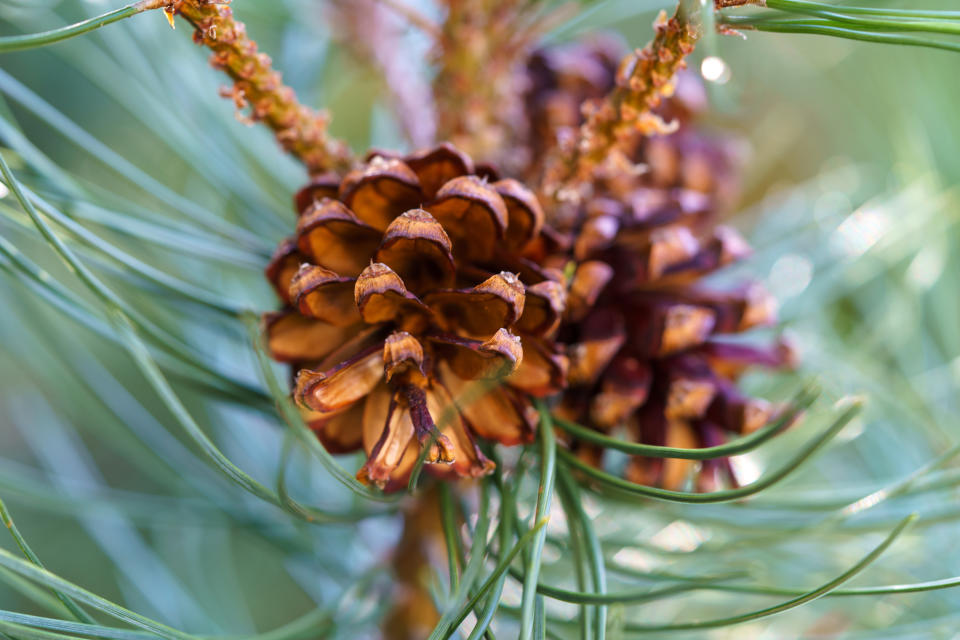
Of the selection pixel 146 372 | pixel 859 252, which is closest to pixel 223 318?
pixel 146 372

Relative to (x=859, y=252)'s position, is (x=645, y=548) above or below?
below

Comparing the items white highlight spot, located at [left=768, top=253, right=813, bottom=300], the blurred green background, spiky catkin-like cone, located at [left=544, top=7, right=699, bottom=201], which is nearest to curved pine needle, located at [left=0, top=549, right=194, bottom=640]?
the blurred green background

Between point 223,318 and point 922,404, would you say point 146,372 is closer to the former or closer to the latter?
point 223,318

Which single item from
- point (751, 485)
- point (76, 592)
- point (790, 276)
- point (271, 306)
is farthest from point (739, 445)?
point (271, 306)

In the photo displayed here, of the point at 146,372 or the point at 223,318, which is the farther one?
the point at 223,318

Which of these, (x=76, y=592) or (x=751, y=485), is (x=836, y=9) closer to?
(x=751, y=485)

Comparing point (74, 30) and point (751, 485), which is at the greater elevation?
point (74, 30)

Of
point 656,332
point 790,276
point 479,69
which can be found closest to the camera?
point 656,332
